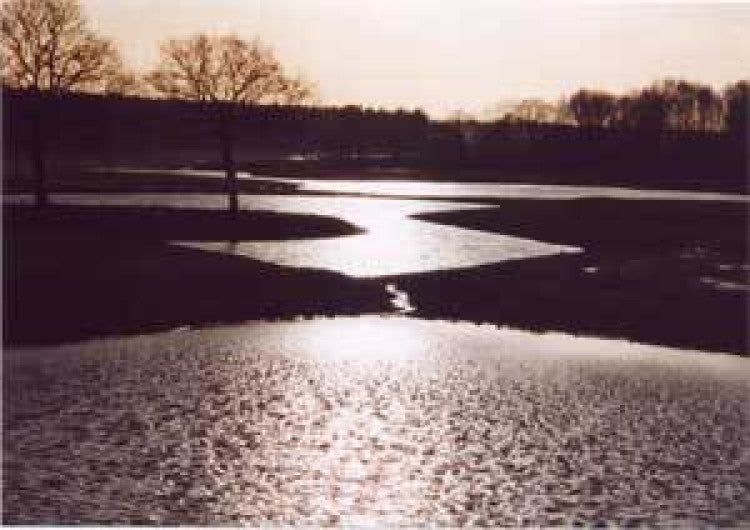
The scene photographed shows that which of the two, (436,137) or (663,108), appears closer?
(663,108)

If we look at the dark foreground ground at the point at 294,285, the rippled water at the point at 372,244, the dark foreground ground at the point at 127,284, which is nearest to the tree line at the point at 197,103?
the rippled water at the point at 372,244

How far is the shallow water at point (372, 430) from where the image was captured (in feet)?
42.0

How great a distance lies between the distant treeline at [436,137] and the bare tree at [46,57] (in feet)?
1.75

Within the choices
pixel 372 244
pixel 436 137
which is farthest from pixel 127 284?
pixel 436 137

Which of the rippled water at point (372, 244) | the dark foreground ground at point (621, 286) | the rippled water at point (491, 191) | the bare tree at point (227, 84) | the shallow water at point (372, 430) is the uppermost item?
the bare tree at point (227, 84)

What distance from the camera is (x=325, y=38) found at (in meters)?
16.7

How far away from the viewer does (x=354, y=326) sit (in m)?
24.0

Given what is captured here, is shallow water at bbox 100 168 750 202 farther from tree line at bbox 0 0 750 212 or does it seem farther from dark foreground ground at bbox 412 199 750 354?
dark foreground ground at bbox 412 199 750 354

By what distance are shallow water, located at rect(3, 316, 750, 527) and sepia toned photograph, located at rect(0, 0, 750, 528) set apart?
57 millimetres

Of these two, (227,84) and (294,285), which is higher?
(227,84)

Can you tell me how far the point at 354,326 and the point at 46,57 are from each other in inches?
758

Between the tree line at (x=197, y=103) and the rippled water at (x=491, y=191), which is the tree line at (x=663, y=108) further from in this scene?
the rippled water at (x=491, y=191)

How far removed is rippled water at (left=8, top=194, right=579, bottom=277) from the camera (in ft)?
108

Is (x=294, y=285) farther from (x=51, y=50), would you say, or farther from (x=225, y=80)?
(x=225, y=80)
